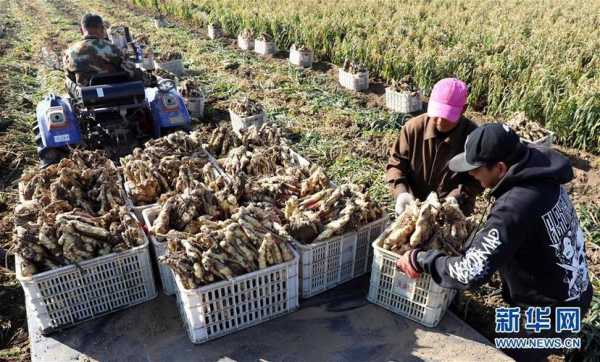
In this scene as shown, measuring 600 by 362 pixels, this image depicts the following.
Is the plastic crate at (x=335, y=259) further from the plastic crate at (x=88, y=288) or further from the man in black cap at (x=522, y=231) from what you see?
the plastic crate at (x=88, y=288)

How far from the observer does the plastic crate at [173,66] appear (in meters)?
12.5

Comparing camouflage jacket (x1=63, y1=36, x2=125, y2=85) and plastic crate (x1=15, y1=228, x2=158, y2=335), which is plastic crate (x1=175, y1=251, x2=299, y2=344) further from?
camouflage jacket (x1=63, y1=36, x2=125, y2=85)

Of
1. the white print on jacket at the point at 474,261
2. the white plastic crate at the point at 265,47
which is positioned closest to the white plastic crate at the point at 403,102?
the white plastic crate at the point at 265,47

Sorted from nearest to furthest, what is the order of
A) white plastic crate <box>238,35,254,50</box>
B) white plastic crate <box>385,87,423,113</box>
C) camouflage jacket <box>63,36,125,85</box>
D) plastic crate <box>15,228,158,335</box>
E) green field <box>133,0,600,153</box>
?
plastic crate <box>15,228,158,335</box> < camouflage jacket <box>63,36,125,85</box> < green field <box>133,0,600,153</box> < white plastic crate <box>385,87,423,113</box> < white plastic crate <box>238,35,254,50</box>

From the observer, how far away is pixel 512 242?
2.81 metres

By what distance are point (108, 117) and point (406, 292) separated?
528 centimetres

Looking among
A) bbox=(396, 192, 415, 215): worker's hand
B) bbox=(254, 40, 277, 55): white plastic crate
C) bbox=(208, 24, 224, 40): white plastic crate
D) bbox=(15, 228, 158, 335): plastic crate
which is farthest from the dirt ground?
bbox=(396, 192, 415, 215): worker's hand

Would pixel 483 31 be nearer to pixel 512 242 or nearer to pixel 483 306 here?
pixel 483 306

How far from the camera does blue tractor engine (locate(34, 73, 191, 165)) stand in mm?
6250

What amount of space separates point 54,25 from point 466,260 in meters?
22.6

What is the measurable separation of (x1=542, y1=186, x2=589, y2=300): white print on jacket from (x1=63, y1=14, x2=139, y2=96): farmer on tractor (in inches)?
230

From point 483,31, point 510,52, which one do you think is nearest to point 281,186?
point 510,52

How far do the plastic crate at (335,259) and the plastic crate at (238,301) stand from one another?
18cm

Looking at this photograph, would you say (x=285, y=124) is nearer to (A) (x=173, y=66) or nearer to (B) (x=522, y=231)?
(A) (x=173, y=66)
